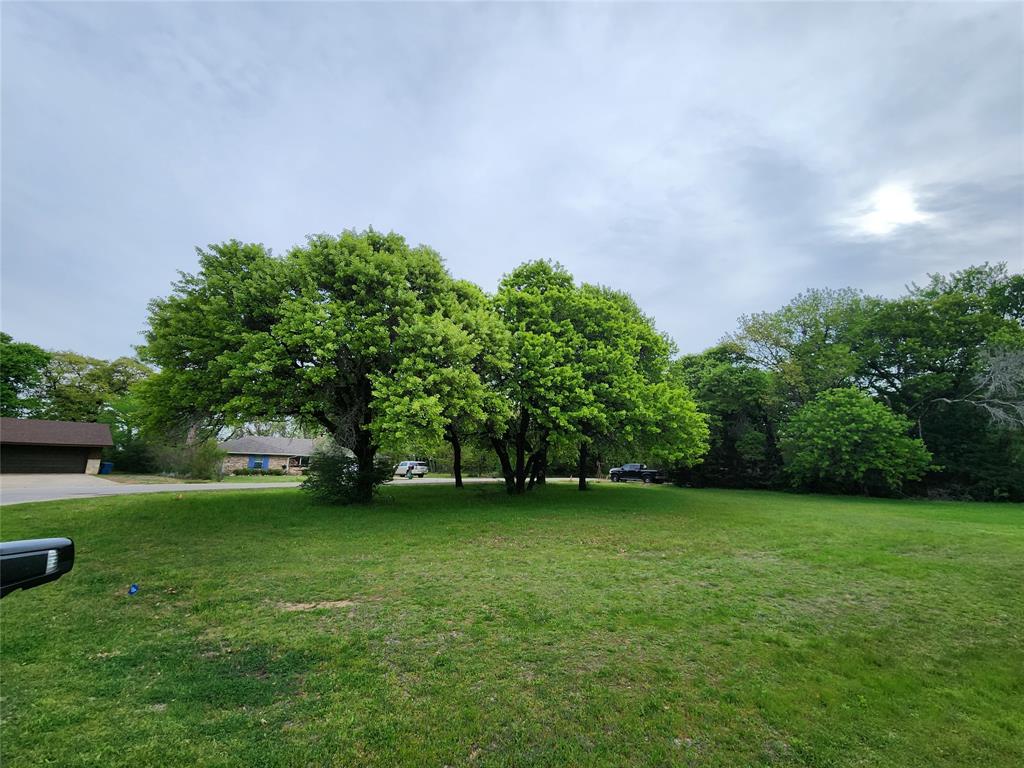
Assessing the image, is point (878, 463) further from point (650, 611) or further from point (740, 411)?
point (650, 611)

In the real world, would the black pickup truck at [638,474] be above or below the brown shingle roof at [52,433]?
below

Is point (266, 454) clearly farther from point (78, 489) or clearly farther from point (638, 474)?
point (638, 474)

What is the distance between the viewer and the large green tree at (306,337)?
42.3ft

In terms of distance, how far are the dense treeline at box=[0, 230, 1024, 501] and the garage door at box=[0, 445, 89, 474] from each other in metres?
10.5

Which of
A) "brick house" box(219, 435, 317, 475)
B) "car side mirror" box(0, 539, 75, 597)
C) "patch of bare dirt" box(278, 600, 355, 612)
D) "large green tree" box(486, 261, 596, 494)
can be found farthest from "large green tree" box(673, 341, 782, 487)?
"brick house" box(219, 435, 317, 475)

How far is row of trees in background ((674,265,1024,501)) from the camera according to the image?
82.4ft

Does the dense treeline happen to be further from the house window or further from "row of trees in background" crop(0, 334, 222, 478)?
the house window

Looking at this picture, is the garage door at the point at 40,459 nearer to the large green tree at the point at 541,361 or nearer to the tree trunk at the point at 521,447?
the large green tree at the point at 541,361

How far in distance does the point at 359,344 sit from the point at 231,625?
8761mm

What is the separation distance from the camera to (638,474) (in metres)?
40.6

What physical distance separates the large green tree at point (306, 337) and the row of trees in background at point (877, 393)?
648 inches

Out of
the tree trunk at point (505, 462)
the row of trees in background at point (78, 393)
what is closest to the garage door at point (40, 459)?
the row of trees in background at point (78, 393)

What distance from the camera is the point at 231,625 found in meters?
5.33

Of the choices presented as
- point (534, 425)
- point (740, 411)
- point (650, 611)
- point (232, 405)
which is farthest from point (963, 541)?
point (740, 411)
